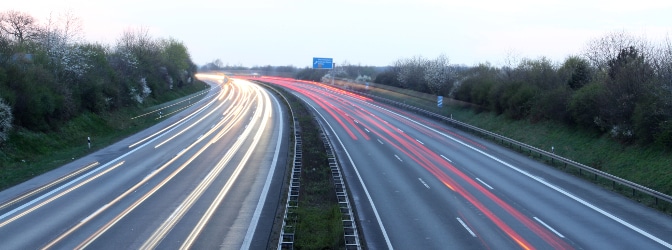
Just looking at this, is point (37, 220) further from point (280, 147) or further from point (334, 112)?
point (334, 112)

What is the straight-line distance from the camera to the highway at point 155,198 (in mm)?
16625

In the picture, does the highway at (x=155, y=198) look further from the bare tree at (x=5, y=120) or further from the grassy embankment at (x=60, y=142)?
the bare tree at (x=5, y=120)

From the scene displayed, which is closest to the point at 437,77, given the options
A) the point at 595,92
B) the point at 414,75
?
the point at 414,75

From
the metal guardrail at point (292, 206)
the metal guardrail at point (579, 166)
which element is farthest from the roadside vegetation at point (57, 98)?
the metal guardrail at point (579, 166)

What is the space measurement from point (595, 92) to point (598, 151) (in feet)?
18.7

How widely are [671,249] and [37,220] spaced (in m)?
17.4

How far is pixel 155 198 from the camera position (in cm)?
2219

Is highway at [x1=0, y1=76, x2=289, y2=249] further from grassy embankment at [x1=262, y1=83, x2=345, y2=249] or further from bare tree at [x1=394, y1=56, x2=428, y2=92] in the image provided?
bare tree at [x1=394, y1=56, x2=428, y2=92]

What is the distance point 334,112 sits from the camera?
65.1 meters

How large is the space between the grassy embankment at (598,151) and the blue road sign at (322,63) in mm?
52050

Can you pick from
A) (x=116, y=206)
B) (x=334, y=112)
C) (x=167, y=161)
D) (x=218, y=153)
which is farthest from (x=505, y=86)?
(x=116, y=206)

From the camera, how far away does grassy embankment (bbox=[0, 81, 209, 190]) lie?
92.9 feet

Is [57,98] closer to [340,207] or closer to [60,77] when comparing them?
[60,77]

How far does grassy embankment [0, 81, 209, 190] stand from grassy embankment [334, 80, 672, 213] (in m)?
24.6
